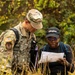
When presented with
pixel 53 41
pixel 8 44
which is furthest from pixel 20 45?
pixel 53 41

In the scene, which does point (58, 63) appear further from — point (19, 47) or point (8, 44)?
point (8, 44)

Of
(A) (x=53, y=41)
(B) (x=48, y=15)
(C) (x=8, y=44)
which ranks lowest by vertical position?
(B) (x=48, y=15)

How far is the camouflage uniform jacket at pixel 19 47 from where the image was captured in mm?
4492

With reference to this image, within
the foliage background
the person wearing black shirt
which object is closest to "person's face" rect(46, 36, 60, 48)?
the person wearing black shirt

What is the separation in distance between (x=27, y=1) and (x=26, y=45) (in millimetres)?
6540

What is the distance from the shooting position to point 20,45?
15.2 feet

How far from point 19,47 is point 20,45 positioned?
0.03 metres

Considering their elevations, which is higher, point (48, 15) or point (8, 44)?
point (8, 44)

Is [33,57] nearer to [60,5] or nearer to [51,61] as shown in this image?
[51,61]

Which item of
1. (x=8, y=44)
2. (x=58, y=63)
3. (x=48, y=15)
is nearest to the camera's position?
(x=8, y=44)

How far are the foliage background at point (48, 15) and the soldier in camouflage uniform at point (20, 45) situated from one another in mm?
4692

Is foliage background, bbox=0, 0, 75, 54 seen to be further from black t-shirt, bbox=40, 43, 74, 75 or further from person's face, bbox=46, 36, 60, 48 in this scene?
person's face, bbox=46, 36, 60, 48

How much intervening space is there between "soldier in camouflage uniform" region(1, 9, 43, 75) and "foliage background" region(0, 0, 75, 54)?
15.4 feet

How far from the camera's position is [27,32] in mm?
4758
